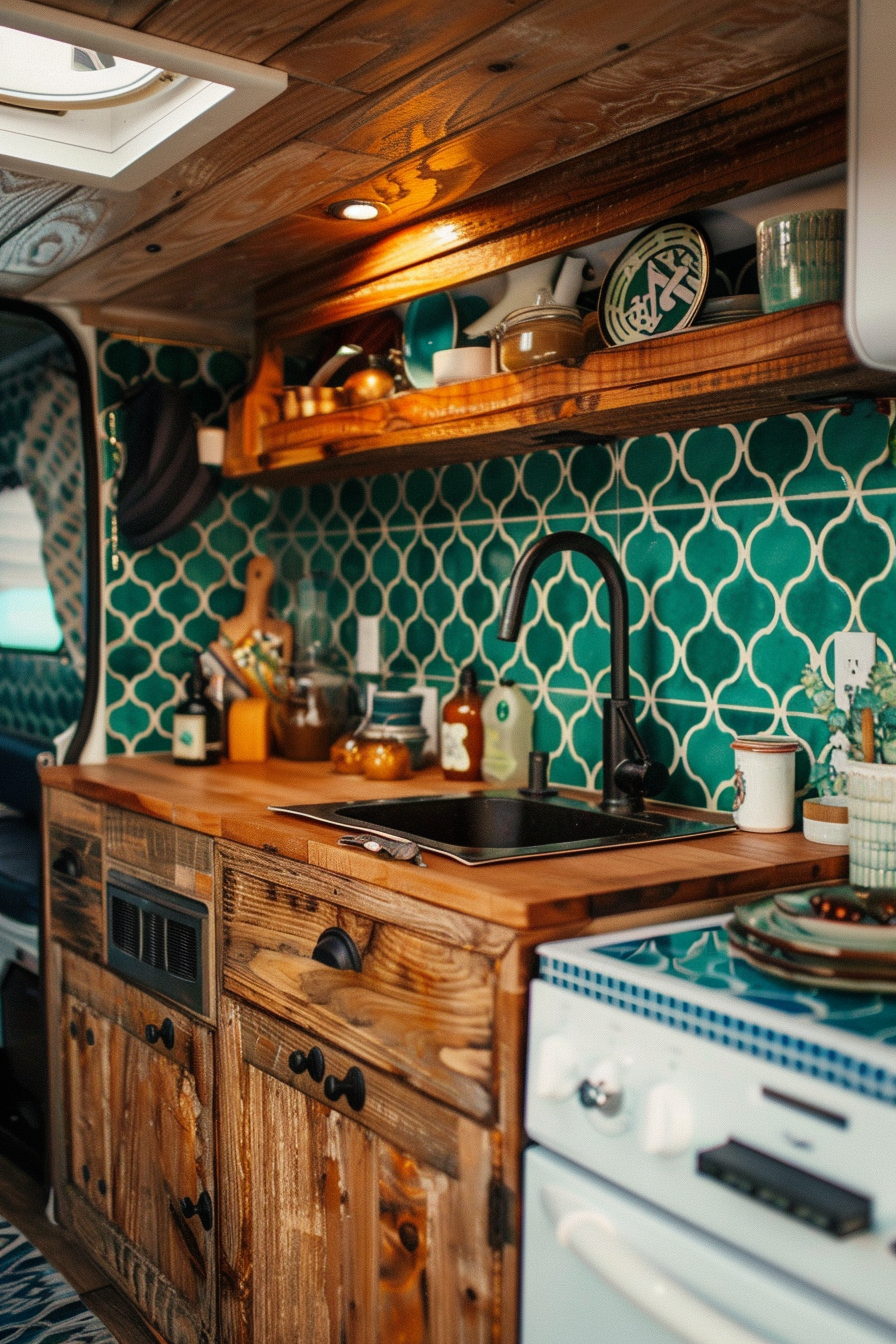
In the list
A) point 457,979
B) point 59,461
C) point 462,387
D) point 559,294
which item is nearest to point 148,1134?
point 457,979

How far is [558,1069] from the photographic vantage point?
4.24ft

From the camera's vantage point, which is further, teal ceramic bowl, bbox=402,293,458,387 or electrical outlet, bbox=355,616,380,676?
electrical outlet, bbox=355,616,380,676

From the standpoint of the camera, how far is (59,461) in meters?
3.44

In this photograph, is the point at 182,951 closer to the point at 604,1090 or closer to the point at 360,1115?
the point at 360,1115

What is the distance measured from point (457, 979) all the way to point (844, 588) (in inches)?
34.3

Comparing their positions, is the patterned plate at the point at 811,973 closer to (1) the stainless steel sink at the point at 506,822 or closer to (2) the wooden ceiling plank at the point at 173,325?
(1) the stainless steel sink at the point at 506,822

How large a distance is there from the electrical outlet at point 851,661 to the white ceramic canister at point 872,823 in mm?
257

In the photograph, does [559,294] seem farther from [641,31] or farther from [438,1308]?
[438,1308]

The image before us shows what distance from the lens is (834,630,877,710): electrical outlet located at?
5.83 ft

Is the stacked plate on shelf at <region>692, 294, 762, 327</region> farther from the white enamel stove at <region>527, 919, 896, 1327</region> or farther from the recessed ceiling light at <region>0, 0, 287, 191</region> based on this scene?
the white enamel stove at <region>527, 919, 896, 1327</region>

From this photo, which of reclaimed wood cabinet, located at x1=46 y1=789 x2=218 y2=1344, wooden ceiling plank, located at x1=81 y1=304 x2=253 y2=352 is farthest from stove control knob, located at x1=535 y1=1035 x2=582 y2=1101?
wooden ceiling plank, located at x1=81 y1=304 x2=253 y2=352

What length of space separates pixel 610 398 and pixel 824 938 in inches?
34.6

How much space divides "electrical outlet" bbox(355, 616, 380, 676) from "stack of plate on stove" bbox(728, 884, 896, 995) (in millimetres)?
1592

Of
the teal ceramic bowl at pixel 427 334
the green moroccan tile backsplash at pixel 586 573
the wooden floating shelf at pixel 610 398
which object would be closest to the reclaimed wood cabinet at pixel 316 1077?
the green moroccan tile backsplash at pixel 586 573
